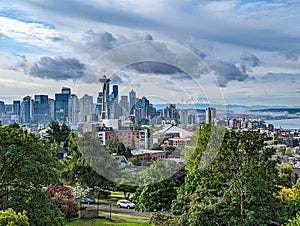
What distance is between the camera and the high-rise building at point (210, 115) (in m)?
15.2

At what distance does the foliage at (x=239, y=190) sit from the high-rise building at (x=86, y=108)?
7433mm

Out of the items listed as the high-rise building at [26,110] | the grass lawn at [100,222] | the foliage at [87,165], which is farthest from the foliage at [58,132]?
the high-rise building at [26,110]

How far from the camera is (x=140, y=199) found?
12.5 metres

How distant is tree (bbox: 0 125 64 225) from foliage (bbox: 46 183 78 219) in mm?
3770

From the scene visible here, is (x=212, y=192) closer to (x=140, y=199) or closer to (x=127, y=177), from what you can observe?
(x=140, y=199)

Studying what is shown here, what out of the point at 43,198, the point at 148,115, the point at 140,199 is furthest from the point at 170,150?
the point at 43,198

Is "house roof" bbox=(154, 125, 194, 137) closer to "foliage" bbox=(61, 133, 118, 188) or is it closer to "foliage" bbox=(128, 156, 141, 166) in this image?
"foliage" bbox=(128, 156, 141, 166)

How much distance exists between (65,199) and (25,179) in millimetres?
4670

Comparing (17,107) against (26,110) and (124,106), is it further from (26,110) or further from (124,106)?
(124,106)

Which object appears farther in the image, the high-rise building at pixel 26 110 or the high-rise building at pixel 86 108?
the high-rise building at pixel 26 110

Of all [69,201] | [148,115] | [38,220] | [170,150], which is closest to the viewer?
[38,220]

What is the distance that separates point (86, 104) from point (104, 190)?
138 inches

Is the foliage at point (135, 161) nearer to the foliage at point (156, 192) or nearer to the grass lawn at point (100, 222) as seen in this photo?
the foliage at point (156, 192)

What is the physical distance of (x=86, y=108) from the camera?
15.6 m
